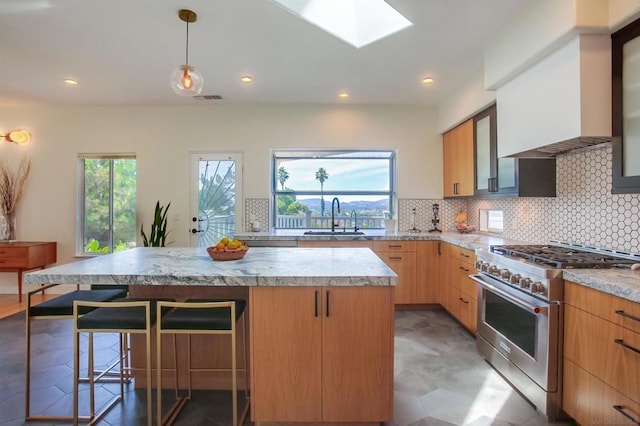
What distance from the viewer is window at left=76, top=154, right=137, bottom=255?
181 inches

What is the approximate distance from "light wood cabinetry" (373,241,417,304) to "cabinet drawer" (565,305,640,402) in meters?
2.03

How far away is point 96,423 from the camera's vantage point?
6.10ft

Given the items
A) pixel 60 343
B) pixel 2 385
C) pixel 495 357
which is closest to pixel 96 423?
pixel 2 385

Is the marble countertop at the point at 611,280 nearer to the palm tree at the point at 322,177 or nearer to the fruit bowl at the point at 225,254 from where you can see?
the fruit bowl at the point at 225,254

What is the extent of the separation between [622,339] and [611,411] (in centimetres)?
37

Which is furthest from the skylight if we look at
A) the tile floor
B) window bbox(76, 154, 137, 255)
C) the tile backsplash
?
window bbox(76, 154, 137, 255)

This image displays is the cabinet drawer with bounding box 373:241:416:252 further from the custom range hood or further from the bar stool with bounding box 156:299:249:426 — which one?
the bar stool with bounding box 156:299:249:426

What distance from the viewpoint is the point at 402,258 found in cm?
382

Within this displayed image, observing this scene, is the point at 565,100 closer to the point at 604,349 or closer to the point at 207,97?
the point at 604,349

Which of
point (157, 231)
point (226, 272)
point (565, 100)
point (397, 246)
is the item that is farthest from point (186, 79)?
point (397, 246)

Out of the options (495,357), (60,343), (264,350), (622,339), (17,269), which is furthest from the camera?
(17,269)

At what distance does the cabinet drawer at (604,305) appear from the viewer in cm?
142

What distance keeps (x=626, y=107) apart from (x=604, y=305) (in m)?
1.13

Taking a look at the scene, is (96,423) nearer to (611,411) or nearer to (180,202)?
(611,411)
